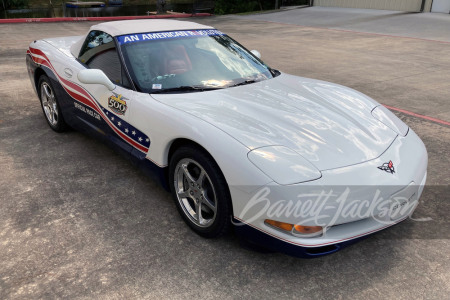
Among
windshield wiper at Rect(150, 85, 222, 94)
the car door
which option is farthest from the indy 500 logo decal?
windshield wiper at Rect(150, 85, 222, 94)

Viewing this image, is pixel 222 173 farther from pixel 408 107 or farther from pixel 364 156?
pixel 408 107

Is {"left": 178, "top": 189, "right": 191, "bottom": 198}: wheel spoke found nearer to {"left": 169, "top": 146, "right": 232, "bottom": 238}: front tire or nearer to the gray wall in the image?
{"left": 169, "top": 146, "right": 232, "bottom": 238}: front tire

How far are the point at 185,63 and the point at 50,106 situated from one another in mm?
2136

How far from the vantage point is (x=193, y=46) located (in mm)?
3660

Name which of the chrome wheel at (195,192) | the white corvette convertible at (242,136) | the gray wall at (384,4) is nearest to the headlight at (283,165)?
the white corvette convertible at (242,136)

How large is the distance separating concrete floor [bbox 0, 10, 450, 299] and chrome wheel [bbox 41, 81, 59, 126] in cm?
18

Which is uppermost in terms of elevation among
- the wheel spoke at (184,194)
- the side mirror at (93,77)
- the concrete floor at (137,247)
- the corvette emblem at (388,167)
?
the side mirror at (93,77)

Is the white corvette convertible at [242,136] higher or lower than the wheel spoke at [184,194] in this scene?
higher

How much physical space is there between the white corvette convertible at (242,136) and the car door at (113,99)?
12 millimetres

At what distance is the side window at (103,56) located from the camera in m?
3.42

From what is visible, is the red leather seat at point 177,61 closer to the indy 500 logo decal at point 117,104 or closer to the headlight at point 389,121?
the indy 500 logo decal at point 117,104

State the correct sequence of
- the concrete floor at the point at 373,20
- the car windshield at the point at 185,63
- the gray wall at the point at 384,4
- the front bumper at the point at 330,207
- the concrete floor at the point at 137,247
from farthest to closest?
1. the gray wall at the point at 384,4
2. the concrete floor at the point at 373,20
3. the car windshield at the point at 185,63
4. the concrete floor at the point at 137,247
5. the front bumper at the point at 330,207

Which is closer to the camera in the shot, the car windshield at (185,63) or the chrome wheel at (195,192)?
the chrome wheel at (195,192)

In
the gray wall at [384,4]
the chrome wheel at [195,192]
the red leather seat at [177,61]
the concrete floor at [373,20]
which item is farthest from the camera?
the gray wall at [384,4]
